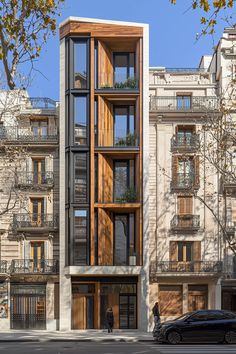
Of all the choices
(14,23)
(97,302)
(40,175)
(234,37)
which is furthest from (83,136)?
(14,23)

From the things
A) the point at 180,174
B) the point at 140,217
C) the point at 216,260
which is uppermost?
the point at 180,174

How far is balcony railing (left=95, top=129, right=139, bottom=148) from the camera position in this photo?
121 feet

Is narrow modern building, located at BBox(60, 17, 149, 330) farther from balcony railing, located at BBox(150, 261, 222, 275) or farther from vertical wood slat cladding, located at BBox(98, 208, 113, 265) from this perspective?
balcony railing, located at BBox(150, 261, 222, 275)

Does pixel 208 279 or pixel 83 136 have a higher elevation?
pixel 83 136

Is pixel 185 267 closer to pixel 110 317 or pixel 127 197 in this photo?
pixel 127 197

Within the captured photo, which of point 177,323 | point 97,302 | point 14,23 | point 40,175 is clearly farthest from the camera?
point 40,175

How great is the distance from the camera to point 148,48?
38000mm

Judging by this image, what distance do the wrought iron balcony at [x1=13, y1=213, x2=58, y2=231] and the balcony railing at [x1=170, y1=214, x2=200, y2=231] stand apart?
664 centimetres

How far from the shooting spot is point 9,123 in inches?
1564

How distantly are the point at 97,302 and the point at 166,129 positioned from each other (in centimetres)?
1053

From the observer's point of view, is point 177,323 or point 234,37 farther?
point 234,37

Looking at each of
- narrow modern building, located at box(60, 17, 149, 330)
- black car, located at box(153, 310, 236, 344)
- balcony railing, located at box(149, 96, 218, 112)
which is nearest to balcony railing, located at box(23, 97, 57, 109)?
narrow modern building, located at box(60, 17, 149, 330)

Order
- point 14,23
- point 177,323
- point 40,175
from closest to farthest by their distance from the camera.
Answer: point 14,23, point 177,323, point 40,175

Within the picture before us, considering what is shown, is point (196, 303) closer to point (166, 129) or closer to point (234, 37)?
point (166, 129)
